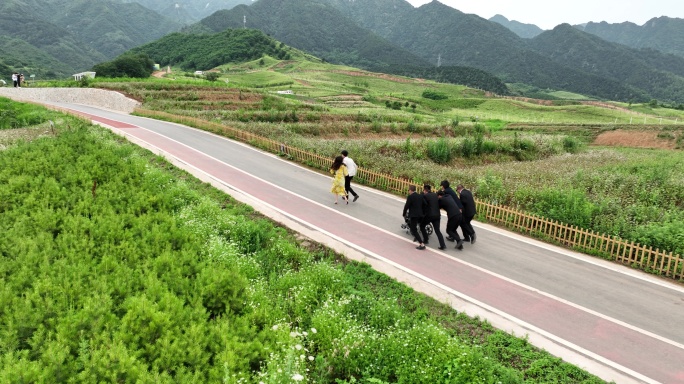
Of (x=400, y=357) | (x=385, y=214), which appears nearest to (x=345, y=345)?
(x=400, y=357)

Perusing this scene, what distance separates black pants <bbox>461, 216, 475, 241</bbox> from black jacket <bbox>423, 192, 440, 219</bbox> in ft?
3.57

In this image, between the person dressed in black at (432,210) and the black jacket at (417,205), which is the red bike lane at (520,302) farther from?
the black jacket at (417,205)

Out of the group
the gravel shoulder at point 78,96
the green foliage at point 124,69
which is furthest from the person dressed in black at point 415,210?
the green foliage at point 124,69

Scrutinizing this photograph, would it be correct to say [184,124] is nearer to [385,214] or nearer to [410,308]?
[385,214]

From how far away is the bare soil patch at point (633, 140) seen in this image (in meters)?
44.3

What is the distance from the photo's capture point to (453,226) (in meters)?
11.2

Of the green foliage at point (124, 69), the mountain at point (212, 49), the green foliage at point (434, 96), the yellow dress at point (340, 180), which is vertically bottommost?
the yellow dress at point (340, 180)

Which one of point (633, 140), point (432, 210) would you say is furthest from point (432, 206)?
point (633, 140)

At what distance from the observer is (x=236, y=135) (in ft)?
92.5

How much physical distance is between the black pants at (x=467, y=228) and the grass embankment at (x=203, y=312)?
339 cm

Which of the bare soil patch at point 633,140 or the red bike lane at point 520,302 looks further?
the bare soil patch at point 633,140

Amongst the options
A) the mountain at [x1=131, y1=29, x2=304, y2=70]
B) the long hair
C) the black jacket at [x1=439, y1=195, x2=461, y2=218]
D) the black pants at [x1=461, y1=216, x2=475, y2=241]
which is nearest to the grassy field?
the black pants at [x1=461, y1=216, x2=475, y2=241]

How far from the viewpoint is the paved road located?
7008 millimetres

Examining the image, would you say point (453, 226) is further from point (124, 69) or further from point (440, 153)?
point (124, 69)
